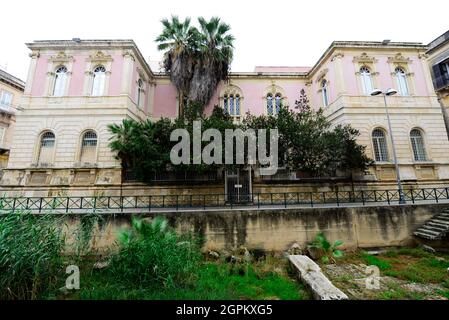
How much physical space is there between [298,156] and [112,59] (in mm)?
15772

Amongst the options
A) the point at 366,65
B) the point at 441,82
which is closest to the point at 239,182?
the point at 366,65

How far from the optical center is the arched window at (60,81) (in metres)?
16.2

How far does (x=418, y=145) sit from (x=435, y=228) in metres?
10.5

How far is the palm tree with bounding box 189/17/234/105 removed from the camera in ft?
56.8

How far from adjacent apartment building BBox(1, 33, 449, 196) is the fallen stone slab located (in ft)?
25.5

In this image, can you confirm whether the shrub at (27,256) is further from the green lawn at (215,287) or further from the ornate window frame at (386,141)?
the ornate window frame at (386,141)

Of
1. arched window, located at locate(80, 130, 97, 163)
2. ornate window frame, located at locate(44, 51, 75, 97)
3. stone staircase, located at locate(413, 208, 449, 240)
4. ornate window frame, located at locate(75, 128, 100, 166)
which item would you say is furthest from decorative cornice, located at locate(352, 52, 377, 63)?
ornate window frame, located at locate(44, 51, 75, 97)

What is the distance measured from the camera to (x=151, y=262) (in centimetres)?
562

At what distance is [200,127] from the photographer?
1241cm

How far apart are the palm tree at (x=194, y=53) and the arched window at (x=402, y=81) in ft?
46.4

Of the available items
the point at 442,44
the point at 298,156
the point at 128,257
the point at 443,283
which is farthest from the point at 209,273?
the point at 442,44

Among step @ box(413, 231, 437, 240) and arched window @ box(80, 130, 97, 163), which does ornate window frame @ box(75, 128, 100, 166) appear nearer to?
arched window @ box(80, 130, 97, 163)

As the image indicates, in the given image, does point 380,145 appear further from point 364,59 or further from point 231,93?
point 231,93
